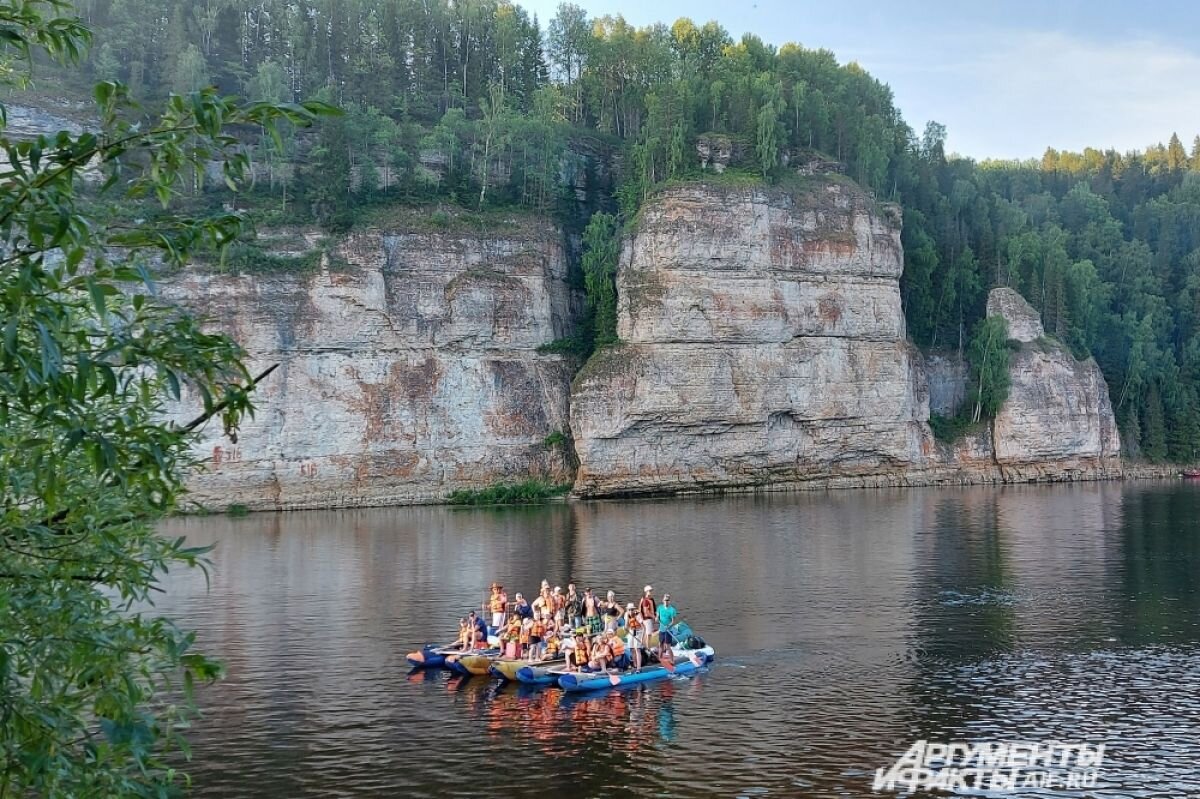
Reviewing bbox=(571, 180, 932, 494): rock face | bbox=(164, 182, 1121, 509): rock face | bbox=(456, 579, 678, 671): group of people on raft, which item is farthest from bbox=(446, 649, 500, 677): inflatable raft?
bbox=(571, 180, 932, 494): rock face

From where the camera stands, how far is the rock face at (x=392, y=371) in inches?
3039

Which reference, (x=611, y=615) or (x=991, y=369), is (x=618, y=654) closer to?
(x=611, y=615)

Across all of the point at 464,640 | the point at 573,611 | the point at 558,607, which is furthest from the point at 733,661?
the point at 464,640

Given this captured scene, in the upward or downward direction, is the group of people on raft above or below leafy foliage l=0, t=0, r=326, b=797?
→ below

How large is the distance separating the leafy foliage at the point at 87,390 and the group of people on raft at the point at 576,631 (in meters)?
22.3

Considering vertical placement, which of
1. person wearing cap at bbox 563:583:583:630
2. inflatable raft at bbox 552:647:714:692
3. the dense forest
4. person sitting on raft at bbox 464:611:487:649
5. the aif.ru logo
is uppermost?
the dense forest

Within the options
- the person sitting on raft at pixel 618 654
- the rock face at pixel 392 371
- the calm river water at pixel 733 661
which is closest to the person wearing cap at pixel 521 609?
the calm river water at pixel 733 661

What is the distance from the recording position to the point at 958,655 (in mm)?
30469

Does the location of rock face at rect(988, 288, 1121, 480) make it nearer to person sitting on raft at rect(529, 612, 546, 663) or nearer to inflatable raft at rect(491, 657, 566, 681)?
person sitting on raft at rect(529, 612, 546, 663)

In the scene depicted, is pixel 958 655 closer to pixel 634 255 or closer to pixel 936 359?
pixel 634 255

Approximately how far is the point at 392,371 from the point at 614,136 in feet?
126

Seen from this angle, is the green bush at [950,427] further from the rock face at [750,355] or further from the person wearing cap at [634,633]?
the person wearing cap at [634,633]

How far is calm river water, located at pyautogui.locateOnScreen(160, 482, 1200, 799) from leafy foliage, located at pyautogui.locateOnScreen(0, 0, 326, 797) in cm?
1448

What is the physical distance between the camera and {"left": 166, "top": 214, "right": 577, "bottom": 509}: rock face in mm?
77188
